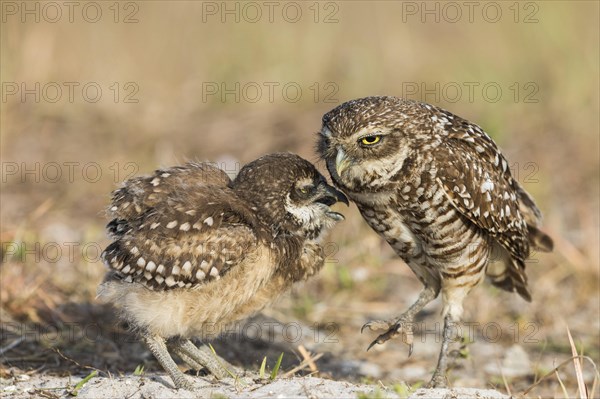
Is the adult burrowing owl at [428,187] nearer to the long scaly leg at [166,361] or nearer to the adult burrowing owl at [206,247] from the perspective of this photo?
the adult burrowing owl at [206,247]

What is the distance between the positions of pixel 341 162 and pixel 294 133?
16.1ft

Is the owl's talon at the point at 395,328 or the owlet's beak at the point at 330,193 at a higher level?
the owlet's beak at the point at 330,193

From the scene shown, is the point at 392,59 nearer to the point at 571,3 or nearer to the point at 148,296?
the point at 571,3

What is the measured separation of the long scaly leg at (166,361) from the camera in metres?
4.67

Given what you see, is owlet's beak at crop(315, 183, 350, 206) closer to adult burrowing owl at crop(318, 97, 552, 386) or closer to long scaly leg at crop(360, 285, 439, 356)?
adult burrowing owl at crop(318, 97, 552, 386)

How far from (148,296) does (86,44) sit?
783 cm

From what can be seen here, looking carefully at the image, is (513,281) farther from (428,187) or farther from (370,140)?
(370,140)

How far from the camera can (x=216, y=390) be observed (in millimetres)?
4508

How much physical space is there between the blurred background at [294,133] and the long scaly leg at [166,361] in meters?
0.71

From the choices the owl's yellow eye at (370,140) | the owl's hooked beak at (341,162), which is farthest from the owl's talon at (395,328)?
the owl's yellow eye at (370,140)

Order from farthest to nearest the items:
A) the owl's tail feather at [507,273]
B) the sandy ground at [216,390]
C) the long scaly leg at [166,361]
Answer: the owl's tail feather at [507,273] → the long scaly leg at [166,361] → the sandy ground at [216,390]

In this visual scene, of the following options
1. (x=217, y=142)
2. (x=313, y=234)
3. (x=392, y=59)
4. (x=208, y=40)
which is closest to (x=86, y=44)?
(x=208, y=40)

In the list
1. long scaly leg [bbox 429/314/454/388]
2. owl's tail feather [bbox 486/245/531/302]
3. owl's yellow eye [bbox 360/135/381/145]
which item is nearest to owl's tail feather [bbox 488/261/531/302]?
owl's tail feather [bbox 486/245/531/302]

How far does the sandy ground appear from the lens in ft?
13.7
